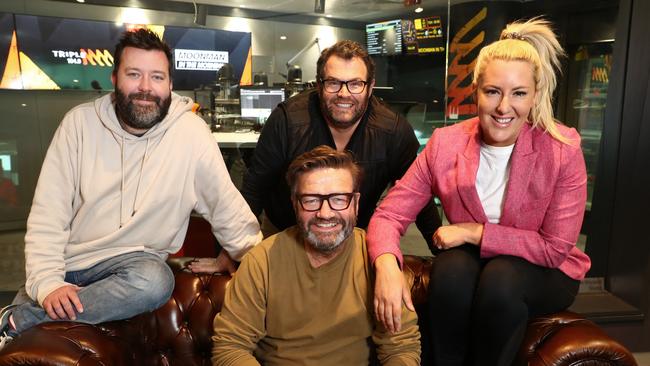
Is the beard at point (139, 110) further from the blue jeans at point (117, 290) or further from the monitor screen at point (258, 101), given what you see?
the monitor screen at point (258, 101)

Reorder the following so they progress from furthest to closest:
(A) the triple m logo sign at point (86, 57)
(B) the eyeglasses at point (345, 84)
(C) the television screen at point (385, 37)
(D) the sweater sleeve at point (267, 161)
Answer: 1. (C) the television screen at point (385, 37)
2. (A) the triple m logo sign at point (86, 57)
3. (D) the sweater sleeve at point (267, 161)
4. (B) the eyeglasses at point (345, 84)

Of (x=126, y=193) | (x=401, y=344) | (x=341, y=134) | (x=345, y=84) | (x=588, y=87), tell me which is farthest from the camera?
(x=588, y=87)

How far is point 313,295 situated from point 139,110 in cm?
93

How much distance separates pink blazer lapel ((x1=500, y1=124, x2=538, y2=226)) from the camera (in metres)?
1.65

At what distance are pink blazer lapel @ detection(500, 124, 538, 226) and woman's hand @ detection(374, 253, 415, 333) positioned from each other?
459 millimetres

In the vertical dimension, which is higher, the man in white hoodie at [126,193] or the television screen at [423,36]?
the television screen at [423,36]

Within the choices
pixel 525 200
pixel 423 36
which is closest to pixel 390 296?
pixel 525 200

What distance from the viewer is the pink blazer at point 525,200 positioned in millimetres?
1608

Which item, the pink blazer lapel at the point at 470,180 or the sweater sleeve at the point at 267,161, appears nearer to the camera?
the pink blazer lapel at the point at 470,180

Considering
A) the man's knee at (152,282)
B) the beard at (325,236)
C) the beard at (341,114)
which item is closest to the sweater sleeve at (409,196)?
the beard at (325,236)

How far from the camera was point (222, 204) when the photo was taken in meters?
1.94

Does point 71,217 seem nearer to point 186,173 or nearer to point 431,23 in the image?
point 186,173

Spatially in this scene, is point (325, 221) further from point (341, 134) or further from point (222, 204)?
point (341, 134)

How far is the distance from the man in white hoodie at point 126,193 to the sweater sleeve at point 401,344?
675 millimetres
